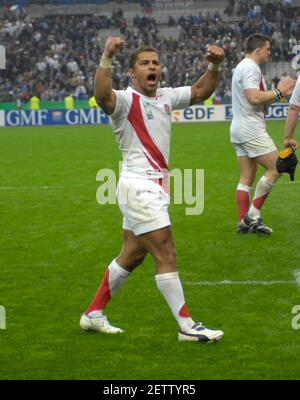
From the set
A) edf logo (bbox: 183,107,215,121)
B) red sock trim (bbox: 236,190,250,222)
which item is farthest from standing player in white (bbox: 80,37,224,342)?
edf logo (bbox: 183,107,215,121)

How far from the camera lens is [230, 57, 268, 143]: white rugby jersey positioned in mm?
9938

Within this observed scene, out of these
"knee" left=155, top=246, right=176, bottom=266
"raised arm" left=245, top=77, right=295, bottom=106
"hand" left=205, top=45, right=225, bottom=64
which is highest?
"hand" left=205, top=45, right=225, bottom=64

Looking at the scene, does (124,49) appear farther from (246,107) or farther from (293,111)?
(293,111)

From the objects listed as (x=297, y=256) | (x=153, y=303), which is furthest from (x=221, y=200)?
(x=153, y=303)

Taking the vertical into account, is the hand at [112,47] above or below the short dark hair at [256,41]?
below


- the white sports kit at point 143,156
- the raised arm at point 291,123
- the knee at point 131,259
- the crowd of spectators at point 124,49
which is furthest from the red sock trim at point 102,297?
the crowd of spectators at point 124,49

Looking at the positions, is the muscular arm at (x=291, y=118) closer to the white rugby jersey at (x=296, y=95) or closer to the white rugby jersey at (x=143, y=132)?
the white rugby jersey at (x=296, y=95)

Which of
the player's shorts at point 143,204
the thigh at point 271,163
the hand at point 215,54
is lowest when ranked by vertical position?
the thigh at point 271,163

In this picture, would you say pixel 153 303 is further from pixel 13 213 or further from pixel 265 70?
pixel 265 70

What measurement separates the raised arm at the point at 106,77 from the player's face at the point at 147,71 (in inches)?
12.4

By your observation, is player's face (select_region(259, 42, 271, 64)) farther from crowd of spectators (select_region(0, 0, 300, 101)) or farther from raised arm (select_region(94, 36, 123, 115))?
crowd of spectators (select_region(0, 0, 300, 101))

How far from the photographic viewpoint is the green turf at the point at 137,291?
5.55m

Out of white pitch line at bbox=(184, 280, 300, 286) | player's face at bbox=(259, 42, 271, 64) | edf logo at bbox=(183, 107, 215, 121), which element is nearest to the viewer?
white pitch line at bbox=(184, 280, 300, 286)

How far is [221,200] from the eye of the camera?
13086mm
